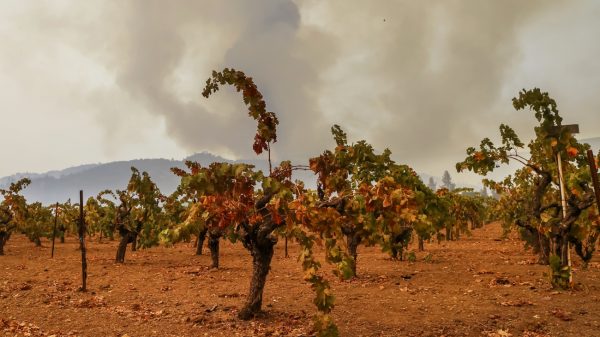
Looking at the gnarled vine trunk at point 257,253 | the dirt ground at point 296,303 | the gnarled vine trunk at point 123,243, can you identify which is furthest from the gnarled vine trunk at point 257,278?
the gnarled vine trunk at point 123,243

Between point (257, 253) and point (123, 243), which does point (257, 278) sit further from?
point (123, 243)

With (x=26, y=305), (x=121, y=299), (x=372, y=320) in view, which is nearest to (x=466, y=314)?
(x=372, y=320)

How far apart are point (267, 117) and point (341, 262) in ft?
14.4

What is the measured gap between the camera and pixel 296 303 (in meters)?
11.9

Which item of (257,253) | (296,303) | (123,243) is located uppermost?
(257,253)

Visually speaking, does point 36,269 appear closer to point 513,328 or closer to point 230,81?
point 230,81

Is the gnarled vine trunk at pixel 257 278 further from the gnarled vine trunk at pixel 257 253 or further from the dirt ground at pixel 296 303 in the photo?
the dirt ground at pixel 296 303

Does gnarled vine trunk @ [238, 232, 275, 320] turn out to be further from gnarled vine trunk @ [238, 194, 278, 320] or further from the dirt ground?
the dirt ground

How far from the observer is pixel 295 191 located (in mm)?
7949

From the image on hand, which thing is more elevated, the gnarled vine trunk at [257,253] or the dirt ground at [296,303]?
the gnarled vine trunk at [257,253]

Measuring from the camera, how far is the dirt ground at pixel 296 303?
9258 millimetres

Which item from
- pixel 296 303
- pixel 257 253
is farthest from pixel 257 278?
pixel 296 303

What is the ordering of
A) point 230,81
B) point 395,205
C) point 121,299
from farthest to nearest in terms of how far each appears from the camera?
point 121,299
point 230,81
point 395,205

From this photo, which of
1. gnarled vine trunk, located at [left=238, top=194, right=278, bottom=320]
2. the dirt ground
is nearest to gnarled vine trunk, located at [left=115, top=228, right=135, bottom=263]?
the dirt ground
